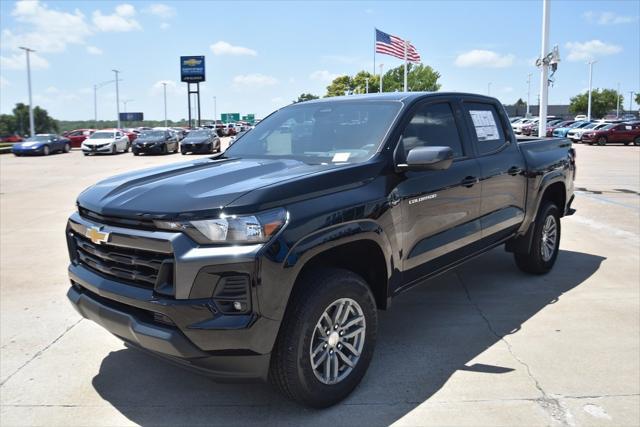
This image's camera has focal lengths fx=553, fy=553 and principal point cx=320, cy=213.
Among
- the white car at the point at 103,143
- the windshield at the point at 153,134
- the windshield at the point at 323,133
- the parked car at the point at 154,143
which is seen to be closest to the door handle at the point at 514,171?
the windshield at the point at 323,133

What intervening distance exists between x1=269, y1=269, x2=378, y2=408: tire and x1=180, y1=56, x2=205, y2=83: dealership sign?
7940 cm

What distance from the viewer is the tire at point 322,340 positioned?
117 inches

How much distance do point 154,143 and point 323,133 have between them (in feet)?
93.5

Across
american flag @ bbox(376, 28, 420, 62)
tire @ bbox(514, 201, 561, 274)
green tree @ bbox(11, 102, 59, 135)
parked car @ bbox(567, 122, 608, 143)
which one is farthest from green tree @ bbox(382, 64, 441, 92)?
green tree @ bbox(11, 102, 59, 135)

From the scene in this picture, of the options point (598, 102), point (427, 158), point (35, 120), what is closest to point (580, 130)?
point (427, 158)

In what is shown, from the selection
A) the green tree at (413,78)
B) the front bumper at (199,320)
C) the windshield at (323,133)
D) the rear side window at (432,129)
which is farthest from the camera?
the green tree at (413,78)

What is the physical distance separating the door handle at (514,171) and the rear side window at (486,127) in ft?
0.77

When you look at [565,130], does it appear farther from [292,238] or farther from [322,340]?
[292,238]

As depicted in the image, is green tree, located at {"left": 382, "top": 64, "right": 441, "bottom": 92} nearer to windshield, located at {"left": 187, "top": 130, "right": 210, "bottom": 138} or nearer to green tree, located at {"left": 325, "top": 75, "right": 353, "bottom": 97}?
green tree, located at {"left": 325, "top": 75, "right": 353, "bottom": 97}

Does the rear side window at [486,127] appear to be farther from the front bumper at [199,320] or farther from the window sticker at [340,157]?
the front bumper at [199,320]

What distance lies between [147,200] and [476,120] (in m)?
3.08

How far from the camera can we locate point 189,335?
9.11ft

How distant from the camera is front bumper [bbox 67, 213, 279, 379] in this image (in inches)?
108

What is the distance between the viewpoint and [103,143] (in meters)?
33.0
